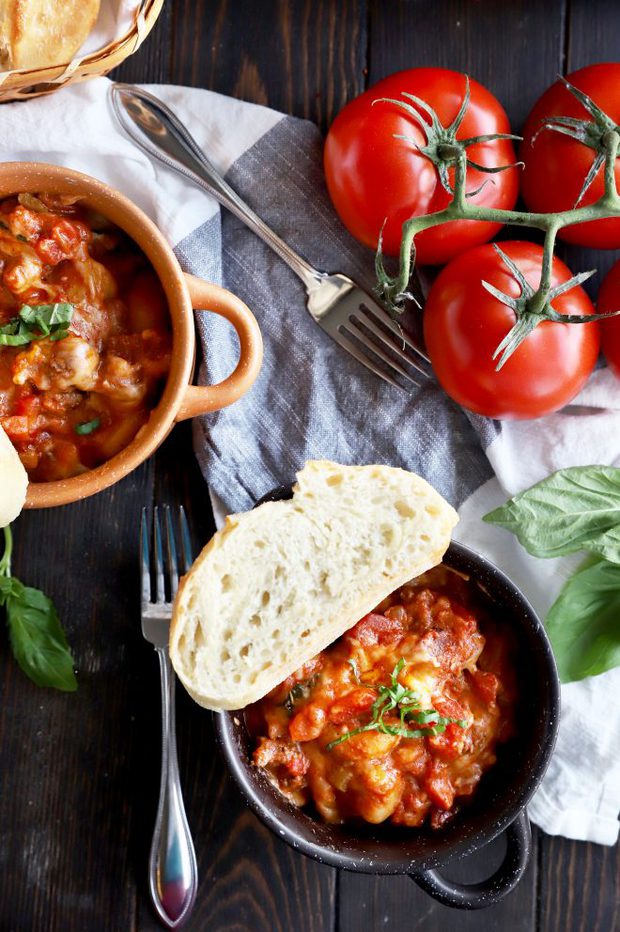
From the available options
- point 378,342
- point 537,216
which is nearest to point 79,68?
point 378,342

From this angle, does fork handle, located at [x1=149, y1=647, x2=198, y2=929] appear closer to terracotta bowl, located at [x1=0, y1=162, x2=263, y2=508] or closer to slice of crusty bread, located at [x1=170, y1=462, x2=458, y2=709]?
slice of crusty bread, located at [x1=170, y1=462, x2=458, y2=709]

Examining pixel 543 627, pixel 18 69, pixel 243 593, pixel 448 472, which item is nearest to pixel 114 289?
pixel 18 69

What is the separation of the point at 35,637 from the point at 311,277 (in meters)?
1.02

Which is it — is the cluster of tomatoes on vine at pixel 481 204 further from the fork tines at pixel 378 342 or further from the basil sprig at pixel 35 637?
the basil sprig at pixel 35 637

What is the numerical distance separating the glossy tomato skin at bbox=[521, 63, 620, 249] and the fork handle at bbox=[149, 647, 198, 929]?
1.33 metres

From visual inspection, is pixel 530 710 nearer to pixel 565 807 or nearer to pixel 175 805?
pixel 565 807

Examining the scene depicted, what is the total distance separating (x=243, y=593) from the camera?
187 centimetres

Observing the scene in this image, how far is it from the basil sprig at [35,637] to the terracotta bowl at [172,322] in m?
0.36

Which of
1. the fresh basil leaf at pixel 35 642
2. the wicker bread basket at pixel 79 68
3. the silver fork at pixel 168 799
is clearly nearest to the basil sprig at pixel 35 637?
the fresh basil leaf at pixel 35 642

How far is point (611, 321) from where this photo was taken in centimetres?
207

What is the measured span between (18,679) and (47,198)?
1.09m

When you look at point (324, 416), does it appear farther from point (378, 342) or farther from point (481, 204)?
point (481, 204)

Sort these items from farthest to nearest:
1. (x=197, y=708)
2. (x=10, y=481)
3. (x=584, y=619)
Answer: (x=197, y=708)
(x=584, y=619)
(x=10, y=481)

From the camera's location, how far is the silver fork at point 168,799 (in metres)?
2.14
